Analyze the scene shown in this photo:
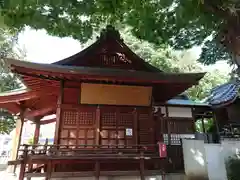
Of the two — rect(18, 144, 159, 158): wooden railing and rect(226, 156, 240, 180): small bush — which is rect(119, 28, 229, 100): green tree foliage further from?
rect(18, 144, 159, 158): wooden railing

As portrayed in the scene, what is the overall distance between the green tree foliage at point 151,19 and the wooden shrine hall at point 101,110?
1.30 meters

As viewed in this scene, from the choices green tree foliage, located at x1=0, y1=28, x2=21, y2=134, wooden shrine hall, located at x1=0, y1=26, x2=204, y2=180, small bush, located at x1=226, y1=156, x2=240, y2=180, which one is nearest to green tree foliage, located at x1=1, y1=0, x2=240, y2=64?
wooden shrine hall, located at x1=0, y1=26, x2=204, y2=180

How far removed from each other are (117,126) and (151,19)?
428cm

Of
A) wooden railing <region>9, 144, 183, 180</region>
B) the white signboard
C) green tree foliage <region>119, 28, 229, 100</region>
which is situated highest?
green tree foliage <region>119, 28, 229, 100</region>

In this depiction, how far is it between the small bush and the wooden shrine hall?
2.30 m

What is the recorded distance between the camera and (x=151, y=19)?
302 inches

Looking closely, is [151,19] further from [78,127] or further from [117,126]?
[78,127]

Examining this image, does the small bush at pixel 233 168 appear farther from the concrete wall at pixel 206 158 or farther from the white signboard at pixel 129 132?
the white signboard at pixel 129 132

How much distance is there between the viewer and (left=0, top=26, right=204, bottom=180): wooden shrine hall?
310 inches

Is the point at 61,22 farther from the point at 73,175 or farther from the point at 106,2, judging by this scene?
the point at 73,175

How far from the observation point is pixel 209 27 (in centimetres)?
597

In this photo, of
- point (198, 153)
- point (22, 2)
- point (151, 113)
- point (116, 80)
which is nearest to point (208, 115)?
point (198, 153)

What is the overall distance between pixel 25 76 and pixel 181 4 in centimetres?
602

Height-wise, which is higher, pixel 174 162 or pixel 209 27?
pixel 209 27
